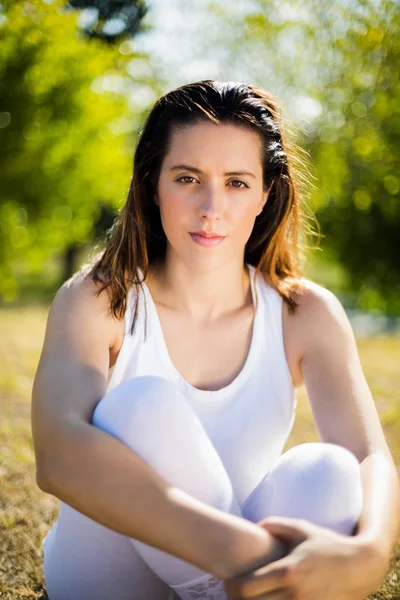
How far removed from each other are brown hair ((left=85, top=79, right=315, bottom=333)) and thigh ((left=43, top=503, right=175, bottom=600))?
57 centimetres

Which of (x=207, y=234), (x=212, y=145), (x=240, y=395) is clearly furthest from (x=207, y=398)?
(x=212, y=145)

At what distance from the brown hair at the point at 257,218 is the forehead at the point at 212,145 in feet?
0.08

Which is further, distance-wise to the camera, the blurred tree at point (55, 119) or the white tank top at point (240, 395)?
the blurred tree at point (55, 119)

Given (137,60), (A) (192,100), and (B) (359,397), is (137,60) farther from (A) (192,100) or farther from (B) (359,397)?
(B) (359,397)

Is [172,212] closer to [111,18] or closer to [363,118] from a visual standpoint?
[363,118]

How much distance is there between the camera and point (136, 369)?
1939 mm

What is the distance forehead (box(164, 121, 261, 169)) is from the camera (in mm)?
1875

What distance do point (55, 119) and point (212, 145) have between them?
4685 millimetres

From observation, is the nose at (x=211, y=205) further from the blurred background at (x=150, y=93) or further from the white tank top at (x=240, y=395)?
the blurred background at (x=150, y=93)

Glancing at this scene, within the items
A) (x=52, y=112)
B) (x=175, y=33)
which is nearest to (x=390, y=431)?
(x=52, y=112)

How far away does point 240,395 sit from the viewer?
195cm

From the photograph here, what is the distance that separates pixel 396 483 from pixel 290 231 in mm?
925

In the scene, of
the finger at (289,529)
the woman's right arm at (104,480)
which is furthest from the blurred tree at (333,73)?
the finger at (289,529)

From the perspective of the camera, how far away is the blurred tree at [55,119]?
5625mm
